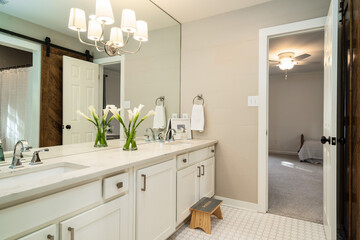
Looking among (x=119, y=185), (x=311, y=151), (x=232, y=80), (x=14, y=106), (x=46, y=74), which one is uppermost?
(x=232, y=80)

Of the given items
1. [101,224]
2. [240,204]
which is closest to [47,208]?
[101,224]

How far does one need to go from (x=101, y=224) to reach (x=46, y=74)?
38.9 inches

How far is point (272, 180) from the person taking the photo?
11.8ft

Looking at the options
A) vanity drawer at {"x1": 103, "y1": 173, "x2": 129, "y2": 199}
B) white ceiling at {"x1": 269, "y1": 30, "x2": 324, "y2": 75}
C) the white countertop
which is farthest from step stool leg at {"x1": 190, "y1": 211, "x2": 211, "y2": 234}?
white ceiling at {"x1": 269, "y1": 30, "x2": 324, "y2": 75}

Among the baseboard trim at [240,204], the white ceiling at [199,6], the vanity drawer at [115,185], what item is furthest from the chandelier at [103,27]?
the baseboard trim at [240,204]

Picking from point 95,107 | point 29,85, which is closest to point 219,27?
point 95,107

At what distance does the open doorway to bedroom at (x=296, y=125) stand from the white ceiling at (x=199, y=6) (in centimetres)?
89

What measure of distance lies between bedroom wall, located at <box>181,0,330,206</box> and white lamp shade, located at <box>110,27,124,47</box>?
1.18 meters

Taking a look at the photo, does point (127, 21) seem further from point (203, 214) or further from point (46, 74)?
point (203, 214)

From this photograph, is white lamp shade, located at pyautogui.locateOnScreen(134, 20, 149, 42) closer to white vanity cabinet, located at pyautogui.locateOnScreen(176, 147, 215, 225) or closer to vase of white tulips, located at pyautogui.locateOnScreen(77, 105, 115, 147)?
vase of white tulips, located at pyautogui.locateOnScreen(77, 105, 115, 147)

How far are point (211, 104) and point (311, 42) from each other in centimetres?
243

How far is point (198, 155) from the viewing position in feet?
7.31

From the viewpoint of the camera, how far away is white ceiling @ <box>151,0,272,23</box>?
2393 millimetres

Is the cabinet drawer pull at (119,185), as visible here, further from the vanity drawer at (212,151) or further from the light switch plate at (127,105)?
the vanity drawer at (212,151)
